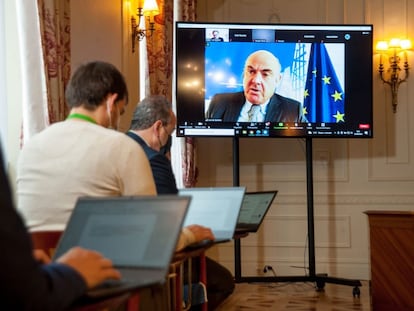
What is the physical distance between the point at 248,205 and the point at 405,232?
58.2 inches

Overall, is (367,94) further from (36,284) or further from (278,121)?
(36,284)

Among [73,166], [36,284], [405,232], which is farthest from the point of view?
[405,232]

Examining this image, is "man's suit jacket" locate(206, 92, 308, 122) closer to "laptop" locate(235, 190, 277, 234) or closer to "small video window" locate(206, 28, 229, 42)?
"small video window" locate(206, 28, 229, 42)

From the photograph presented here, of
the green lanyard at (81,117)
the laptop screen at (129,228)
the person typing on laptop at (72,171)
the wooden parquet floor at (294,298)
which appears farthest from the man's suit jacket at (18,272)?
the wooden parquet floor at (294,298)

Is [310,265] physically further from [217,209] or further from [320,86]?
[217,209]

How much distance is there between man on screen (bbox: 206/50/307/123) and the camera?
18.8 feet

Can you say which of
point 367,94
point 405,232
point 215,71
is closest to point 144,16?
point 215,71

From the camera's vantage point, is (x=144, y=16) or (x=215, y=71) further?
(x=215, y=71)

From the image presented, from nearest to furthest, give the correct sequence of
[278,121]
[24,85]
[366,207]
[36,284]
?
[36,284] < [24,85] < [278,121] < [366,207]

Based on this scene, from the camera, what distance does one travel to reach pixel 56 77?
128 inches

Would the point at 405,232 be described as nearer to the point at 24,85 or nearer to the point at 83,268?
the point at 24,85

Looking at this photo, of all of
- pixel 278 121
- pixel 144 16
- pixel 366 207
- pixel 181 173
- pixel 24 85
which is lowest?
pixel 366 207

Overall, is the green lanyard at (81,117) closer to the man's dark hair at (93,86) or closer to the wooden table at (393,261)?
the man's dark hair at (93,86)

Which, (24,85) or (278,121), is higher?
(24,85)
